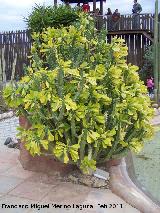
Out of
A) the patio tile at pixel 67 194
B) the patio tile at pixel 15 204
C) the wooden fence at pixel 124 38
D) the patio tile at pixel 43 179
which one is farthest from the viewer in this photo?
the wooden fence at pixel 124 38

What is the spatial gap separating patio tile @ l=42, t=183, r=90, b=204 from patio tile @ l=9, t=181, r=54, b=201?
66 millimetres

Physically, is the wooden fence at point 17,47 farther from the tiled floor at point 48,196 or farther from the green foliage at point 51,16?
the tiled floor at point 48,196

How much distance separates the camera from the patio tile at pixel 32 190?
12.0 feet

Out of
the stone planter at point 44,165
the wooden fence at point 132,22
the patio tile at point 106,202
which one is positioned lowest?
the patio tile at point 106,202

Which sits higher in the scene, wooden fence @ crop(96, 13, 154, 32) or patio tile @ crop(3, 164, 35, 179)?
wooden fence @ crop(96, 13, 154, 32)

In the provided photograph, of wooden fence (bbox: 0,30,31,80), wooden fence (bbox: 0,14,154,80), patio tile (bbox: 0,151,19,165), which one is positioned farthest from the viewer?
wooden fence (bbox: 0,30,31,80)

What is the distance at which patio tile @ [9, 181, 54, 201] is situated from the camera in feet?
12.0

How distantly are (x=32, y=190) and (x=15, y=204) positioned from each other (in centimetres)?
32

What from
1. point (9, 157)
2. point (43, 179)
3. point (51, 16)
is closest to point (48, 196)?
point (43, 179)

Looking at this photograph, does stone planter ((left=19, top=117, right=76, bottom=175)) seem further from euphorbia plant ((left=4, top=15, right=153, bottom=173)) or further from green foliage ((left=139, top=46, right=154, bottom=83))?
green foliage ((left=139, top=46, right=154, bottom=83))

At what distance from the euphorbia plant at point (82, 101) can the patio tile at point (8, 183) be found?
18.4 inches

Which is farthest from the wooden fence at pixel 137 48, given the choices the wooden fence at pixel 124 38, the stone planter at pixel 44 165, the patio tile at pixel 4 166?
the stone planter at pixel 44 165

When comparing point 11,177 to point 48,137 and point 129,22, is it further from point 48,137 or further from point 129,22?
point 129,22

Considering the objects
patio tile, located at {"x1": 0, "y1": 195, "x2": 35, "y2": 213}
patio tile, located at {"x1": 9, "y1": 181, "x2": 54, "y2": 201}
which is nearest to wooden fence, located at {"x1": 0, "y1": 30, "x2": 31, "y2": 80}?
patio tile, located at {"x1": 9, "y1": 181, "x2": 54, "y2": 201}
